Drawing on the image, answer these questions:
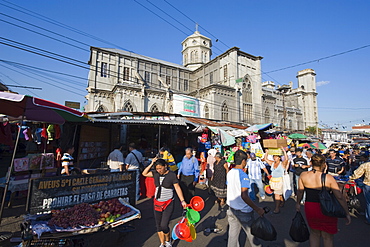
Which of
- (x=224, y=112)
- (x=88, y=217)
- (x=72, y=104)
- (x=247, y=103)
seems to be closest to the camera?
(x=88, y=217)

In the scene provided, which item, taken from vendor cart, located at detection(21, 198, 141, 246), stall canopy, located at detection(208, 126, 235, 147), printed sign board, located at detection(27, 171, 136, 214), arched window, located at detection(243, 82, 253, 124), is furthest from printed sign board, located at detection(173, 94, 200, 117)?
vendor cart, located at detection(21, 198, 141, 246)

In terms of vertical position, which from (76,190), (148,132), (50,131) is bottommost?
(76,190)

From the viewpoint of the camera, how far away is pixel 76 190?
377cm

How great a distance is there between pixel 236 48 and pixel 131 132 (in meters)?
25.2

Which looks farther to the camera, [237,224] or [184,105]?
[184,105]

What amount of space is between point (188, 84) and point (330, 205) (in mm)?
36227

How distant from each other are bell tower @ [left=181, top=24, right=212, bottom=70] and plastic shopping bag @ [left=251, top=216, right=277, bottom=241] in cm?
3943

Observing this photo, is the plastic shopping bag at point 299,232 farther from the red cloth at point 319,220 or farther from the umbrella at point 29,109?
the umbrella at point 29,109

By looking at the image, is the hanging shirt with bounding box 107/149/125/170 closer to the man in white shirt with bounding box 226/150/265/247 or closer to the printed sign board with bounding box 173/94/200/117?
the man in white shirt with bounding box 226/150/265/247

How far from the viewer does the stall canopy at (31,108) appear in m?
3.25

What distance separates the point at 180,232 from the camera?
3080mm

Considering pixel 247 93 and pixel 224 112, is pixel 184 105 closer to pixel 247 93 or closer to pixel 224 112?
pixel 224 112

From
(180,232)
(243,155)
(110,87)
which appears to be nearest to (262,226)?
(243,155)

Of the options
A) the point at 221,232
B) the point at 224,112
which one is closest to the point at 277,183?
the point at 221,232
